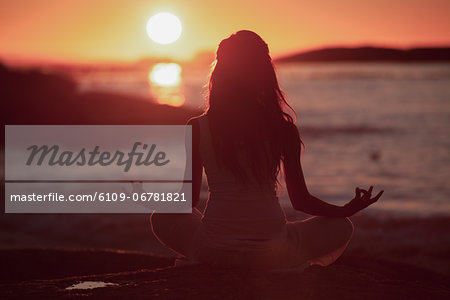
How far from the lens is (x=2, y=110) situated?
1323 inches

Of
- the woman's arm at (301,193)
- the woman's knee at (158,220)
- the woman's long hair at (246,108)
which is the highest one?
the woman's long hair at (246,108)

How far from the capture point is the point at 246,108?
3686mm

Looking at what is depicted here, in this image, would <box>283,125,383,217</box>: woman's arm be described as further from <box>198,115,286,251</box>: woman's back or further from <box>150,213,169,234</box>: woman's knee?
<box>150,213,169,234</box>: woman's knee

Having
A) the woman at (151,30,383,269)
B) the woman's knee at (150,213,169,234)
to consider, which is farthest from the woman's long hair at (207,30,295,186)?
the woman's knee at (150,213,169,234)

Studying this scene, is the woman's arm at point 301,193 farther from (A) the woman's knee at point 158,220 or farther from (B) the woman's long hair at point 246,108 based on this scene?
(A) the woman's knee at point 158,220

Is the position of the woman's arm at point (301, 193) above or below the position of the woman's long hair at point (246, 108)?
below

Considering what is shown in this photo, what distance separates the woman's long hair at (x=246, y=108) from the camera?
3660mm

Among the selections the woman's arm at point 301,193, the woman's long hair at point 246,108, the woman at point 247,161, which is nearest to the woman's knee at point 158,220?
the woman at point 247,161

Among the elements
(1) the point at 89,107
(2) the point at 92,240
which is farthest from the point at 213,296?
(1) the point at 89,107

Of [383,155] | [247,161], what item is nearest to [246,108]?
[247,161]

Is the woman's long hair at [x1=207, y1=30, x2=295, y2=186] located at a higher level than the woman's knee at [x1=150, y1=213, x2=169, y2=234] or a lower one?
higher

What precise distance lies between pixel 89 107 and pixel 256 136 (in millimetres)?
37983

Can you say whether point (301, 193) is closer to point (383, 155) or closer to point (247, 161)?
point (247, 161)

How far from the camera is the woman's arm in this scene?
A: 3.78 m
